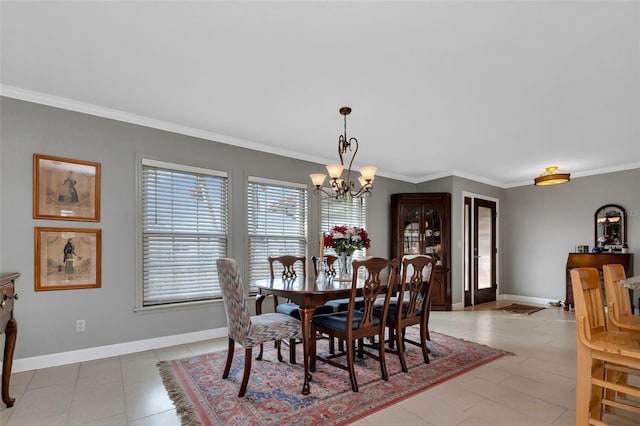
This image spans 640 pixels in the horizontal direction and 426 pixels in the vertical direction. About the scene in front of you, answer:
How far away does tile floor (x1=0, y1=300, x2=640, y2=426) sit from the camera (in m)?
2.23

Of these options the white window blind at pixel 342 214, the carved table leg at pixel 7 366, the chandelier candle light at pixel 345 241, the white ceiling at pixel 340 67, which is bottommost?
the carved table leg at pixel 7 366

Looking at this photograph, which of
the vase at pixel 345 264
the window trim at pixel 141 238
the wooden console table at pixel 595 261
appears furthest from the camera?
the wooden console table at pixel 595 261

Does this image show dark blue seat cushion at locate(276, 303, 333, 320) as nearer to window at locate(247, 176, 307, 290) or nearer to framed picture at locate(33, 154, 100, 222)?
window at locate(247, 176, 307, 290)

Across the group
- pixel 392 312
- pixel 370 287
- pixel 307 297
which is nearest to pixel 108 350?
pixel 307 297

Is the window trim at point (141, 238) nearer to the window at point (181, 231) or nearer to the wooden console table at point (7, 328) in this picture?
the window at point (181, 231)

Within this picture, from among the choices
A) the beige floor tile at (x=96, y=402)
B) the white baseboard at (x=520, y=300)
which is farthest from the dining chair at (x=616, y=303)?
the white baseboard at (x=520, y=300)

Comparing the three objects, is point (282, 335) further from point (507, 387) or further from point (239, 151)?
point (239, 151)

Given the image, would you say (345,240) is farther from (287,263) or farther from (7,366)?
(7,366)

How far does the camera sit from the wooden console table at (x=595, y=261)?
5.27 meters

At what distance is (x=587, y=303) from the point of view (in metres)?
1.98

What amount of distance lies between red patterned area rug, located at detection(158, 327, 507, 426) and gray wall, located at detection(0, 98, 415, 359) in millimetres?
752

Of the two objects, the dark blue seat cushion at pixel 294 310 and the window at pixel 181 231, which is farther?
the window at pixel 181 231

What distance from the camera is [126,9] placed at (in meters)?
1.95

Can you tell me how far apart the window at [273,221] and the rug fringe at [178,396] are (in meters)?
1.54
